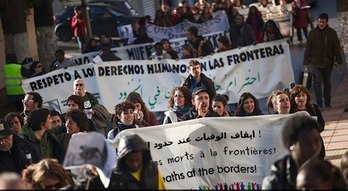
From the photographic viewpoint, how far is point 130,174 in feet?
24.3

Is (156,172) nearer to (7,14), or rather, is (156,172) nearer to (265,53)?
(265,53)

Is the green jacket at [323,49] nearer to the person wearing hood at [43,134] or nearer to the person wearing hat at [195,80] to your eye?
the person wearing hat at [195,80]

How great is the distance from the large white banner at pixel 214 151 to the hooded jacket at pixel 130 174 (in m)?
4.11

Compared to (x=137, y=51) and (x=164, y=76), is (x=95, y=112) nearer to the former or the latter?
(x=164, y=76)

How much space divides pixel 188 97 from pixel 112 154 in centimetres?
618

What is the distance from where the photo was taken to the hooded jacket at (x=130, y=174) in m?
7.31

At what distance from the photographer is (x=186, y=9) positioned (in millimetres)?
31469

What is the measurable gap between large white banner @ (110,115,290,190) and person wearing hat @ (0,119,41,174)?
1669 mm

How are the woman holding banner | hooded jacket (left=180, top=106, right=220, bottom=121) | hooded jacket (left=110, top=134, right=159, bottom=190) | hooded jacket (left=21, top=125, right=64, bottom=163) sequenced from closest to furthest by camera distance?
hooded jacket (left=110, top=134, right=159, bottom=190) < hooded jacket (left=21, top=125, right=64, bottom=163) < the woman holding banner < hooded jacket (left=180, top=106, right=220, bottom=121)

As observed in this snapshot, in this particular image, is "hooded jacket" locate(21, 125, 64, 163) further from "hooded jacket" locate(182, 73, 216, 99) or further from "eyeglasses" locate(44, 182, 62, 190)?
"hooded jacket" locate(182, 73, 216, 99)

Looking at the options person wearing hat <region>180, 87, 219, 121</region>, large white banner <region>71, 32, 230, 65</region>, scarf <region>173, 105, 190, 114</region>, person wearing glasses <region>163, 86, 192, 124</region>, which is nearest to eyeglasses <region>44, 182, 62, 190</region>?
person wearing hat <region>180, 87, 219, 121</region>

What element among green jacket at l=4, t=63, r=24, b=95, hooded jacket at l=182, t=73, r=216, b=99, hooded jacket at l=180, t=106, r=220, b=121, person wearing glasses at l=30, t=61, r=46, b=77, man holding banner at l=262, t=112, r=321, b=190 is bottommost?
green jacket at l=4, t=63, r=24, b=95

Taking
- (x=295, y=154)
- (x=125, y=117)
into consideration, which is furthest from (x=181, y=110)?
(x=295, y=154)

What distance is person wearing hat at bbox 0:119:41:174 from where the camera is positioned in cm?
1038
